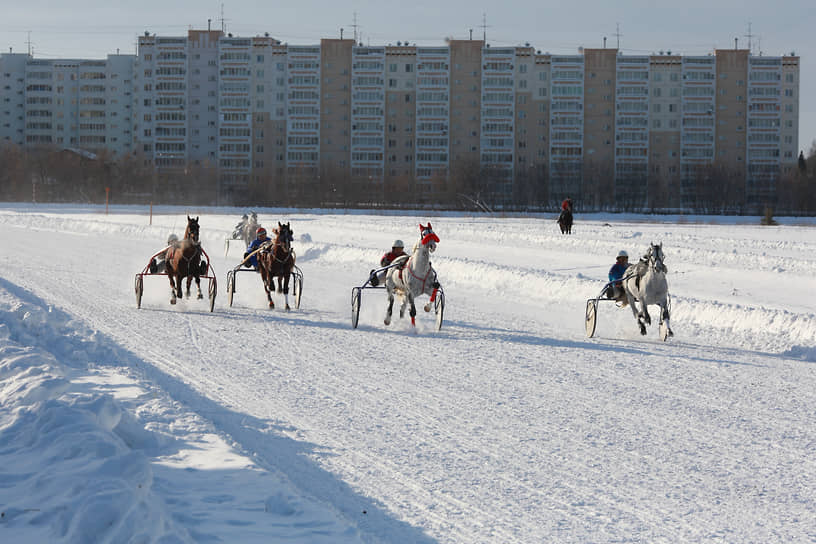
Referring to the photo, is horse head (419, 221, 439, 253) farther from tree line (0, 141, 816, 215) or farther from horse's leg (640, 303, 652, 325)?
tree line (0, 141, 816, 215)

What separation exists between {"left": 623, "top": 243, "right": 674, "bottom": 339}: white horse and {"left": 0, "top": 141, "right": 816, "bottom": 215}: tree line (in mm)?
72920

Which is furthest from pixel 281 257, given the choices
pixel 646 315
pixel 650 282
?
pixel 650 282

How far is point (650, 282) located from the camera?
43.1 feet

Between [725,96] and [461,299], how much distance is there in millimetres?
103750

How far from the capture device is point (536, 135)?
114562 mm

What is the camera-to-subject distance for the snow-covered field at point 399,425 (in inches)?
227

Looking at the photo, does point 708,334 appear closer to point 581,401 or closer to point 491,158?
point 581,401

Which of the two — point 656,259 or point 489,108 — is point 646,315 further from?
point 489,108

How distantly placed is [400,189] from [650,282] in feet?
271

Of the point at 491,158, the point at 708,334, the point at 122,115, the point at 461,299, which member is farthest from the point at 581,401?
the point at 122,115

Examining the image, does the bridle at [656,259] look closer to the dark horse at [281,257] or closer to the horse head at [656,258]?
the horse head at [656,258]

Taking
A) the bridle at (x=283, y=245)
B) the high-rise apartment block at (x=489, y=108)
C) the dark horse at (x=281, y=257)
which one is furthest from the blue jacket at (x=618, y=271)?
the high-rise apartment block at (x=489, y=108)

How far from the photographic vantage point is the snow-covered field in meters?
5.78

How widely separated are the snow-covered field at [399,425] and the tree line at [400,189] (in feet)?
239
